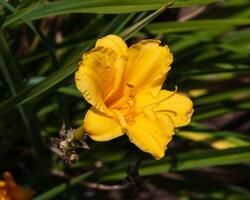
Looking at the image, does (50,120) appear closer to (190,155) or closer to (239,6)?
(190,155)

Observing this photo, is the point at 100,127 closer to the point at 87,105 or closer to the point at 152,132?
the point at 152,132

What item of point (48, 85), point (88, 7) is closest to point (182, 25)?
point (88, 7)

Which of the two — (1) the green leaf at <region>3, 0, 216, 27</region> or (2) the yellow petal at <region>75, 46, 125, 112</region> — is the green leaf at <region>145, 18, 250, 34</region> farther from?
(2) the yellow petal at <region>75, 46, 125, 112</region>

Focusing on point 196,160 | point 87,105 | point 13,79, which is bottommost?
point 196,160

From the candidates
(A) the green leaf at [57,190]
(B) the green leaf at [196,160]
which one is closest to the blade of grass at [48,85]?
(A) the green leaf at [57,190]

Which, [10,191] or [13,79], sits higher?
[13,79]

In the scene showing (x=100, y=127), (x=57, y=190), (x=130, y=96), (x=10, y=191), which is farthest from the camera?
(x=57, y=190)

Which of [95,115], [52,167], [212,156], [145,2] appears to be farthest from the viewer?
[52,167]

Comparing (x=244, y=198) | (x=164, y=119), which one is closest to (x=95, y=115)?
(x=164, y=119)
